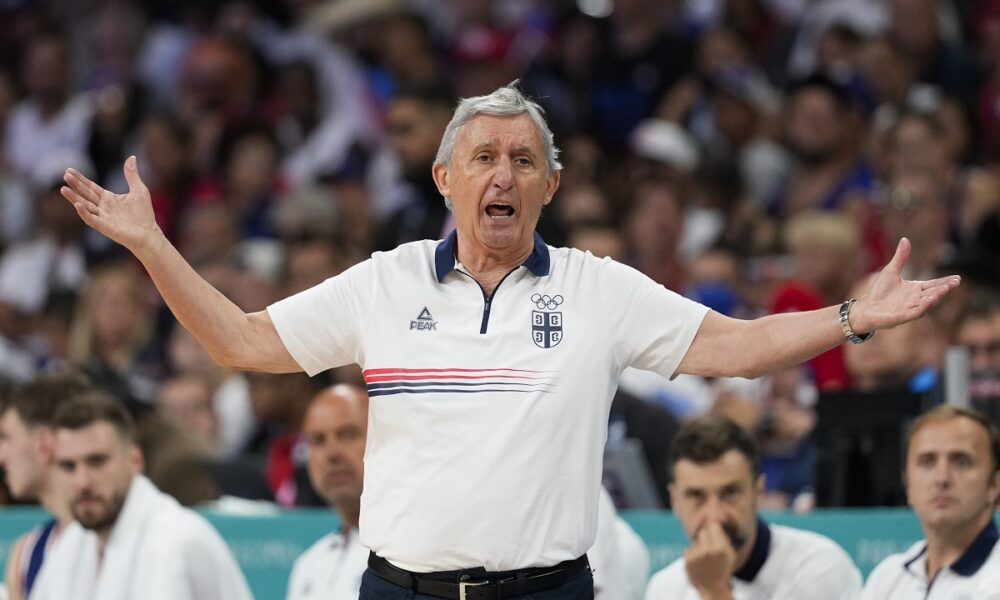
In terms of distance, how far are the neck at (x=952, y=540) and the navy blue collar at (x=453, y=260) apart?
6.93ft

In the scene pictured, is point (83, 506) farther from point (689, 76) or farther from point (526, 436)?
point (689, 76)

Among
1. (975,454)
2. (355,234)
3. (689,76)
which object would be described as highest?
(689,76)

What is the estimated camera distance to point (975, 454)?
20.0 feet

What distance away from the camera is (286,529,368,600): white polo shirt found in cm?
687

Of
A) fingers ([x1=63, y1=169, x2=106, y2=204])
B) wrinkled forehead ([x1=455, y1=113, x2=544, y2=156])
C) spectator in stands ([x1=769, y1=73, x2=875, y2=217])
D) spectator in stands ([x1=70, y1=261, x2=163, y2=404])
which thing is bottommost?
fingers ([x1=63, y1=169, x2=106, y2=204])

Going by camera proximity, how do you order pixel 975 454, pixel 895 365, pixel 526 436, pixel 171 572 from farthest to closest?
pixel 895 365, pixel 171 572, pixel 975 454, pixel 526 436

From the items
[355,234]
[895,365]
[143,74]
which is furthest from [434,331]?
[143,74]

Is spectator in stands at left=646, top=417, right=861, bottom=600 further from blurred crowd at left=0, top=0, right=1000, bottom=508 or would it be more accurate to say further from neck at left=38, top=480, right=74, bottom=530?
neck at left=38, top=480, right=74, bottom=530

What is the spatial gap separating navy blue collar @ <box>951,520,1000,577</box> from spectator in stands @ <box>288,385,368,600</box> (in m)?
2.25

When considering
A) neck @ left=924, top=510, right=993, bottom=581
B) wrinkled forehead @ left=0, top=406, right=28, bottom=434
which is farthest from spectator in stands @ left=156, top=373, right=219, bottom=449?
neck @ left=924, top=510, right=993, bottom=581

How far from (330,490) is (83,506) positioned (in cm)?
96

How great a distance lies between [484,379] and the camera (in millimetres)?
4434

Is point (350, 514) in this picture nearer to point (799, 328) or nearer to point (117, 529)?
point (117, 529)

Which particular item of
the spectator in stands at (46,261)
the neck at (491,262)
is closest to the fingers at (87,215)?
the neck at (491,262)
